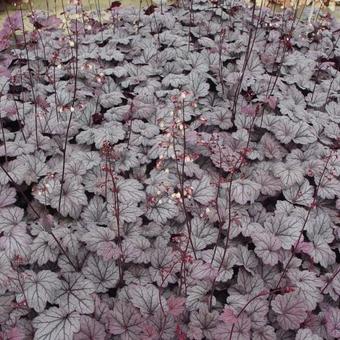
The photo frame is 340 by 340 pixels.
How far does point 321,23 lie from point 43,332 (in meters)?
4.10

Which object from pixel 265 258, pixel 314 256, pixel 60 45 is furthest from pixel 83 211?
pixel 60 45

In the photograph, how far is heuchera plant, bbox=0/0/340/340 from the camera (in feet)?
6.70

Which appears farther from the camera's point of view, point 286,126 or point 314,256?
point 286,126

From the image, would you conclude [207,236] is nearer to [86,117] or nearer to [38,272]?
[38,272]

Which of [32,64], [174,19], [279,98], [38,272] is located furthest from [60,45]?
[38,272]

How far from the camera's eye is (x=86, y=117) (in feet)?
10.0

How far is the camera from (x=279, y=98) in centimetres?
330

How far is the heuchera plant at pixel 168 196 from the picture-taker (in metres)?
2.04

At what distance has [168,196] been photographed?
2.54 meters

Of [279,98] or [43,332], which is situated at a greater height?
[279,98]

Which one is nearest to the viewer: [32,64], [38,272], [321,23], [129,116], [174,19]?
[38,272]

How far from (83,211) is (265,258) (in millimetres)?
1039

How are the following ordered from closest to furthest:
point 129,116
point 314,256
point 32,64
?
point 314,256, point 129,116, point 32,64

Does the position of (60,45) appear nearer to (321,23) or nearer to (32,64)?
(32,64)
